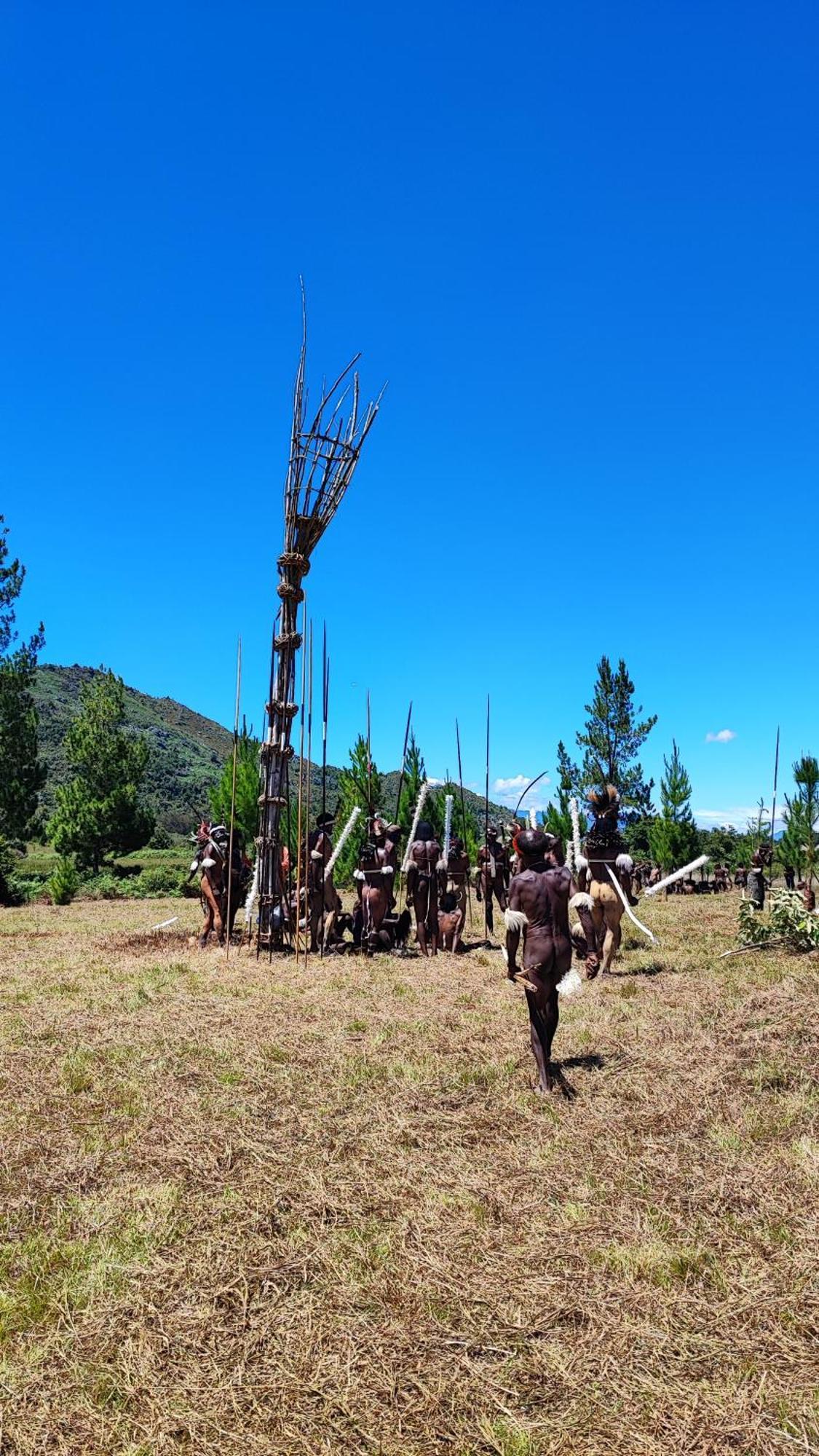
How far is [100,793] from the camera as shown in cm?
3741

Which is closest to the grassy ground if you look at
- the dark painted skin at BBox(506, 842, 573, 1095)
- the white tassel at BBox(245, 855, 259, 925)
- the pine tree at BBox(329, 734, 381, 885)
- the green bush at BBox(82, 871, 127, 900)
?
the dark painted skin at BBox(506, 842, 573, 1095)

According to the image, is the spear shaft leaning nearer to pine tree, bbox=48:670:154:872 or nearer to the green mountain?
pine tree, bbox=48:670:154:872

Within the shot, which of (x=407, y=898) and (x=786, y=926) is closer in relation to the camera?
(x=786, y=926)

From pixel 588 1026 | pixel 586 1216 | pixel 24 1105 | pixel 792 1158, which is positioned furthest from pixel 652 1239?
pixel 24 1105

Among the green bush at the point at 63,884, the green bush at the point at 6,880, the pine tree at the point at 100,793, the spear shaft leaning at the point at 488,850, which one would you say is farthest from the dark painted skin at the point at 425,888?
the pine tree at the point at 100,793

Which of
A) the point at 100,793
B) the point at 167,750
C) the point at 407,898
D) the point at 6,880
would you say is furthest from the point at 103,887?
the point at 167,750

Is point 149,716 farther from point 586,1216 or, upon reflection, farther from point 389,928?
point 586,1216

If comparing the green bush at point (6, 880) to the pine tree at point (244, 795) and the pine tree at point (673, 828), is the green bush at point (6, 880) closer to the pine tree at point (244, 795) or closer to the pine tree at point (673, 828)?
the pine tree at point (244, 795)

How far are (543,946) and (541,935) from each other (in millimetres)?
105

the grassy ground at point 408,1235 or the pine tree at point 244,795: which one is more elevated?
the pine tree at point 244,795

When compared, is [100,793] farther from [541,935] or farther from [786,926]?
[541,935]

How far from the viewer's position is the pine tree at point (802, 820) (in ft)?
107

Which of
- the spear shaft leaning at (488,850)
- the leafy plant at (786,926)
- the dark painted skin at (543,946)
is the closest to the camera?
the dark painted skin at (543,946)

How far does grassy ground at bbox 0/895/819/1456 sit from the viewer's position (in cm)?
378
